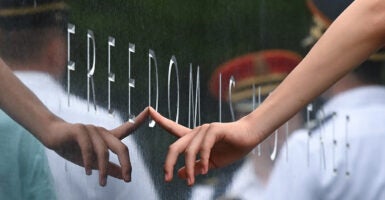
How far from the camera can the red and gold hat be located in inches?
116

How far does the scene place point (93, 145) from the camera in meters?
2.64

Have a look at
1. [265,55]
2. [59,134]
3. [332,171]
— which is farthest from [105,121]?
[332,171]

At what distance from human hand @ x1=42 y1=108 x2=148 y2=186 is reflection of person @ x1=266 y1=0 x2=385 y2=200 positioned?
19.1 inches

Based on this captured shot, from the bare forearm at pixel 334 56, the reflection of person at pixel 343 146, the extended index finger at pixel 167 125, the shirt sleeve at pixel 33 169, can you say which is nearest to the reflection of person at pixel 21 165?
the shirt sleeve at pixel 33 169

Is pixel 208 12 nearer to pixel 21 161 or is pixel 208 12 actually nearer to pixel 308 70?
pixel 308 70

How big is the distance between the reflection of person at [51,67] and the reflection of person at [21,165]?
0.03 m

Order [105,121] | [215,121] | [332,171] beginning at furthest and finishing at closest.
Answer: [332,171]
[215,121]
[105,121]

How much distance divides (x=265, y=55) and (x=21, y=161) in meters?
0.73

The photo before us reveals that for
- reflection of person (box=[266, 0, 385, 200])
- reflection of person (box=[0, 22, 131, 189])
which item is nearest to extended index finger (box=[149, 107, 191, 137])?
reflection of person (box=[0, 22, 131, 189])

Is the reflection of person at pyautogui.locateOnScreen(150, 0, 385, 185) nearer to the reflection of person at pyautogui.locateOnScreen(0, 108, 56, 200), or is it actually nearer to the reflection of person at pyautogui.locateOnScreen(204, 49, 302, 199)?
the reflection of person at pyautogui.locateOnScreen(204, 49, 302, 199)

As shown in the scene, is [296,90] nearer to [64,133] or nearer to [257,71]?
[257,71]

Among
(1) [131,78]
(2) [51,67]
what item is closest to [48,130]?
(2) [51,67]

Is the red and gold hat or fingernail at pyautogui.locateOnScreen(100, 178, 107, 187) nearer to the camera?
fingernail at pyautogui.locateOnScreen(100, 178, 107, 187)

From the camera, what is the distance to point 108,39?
269cm
